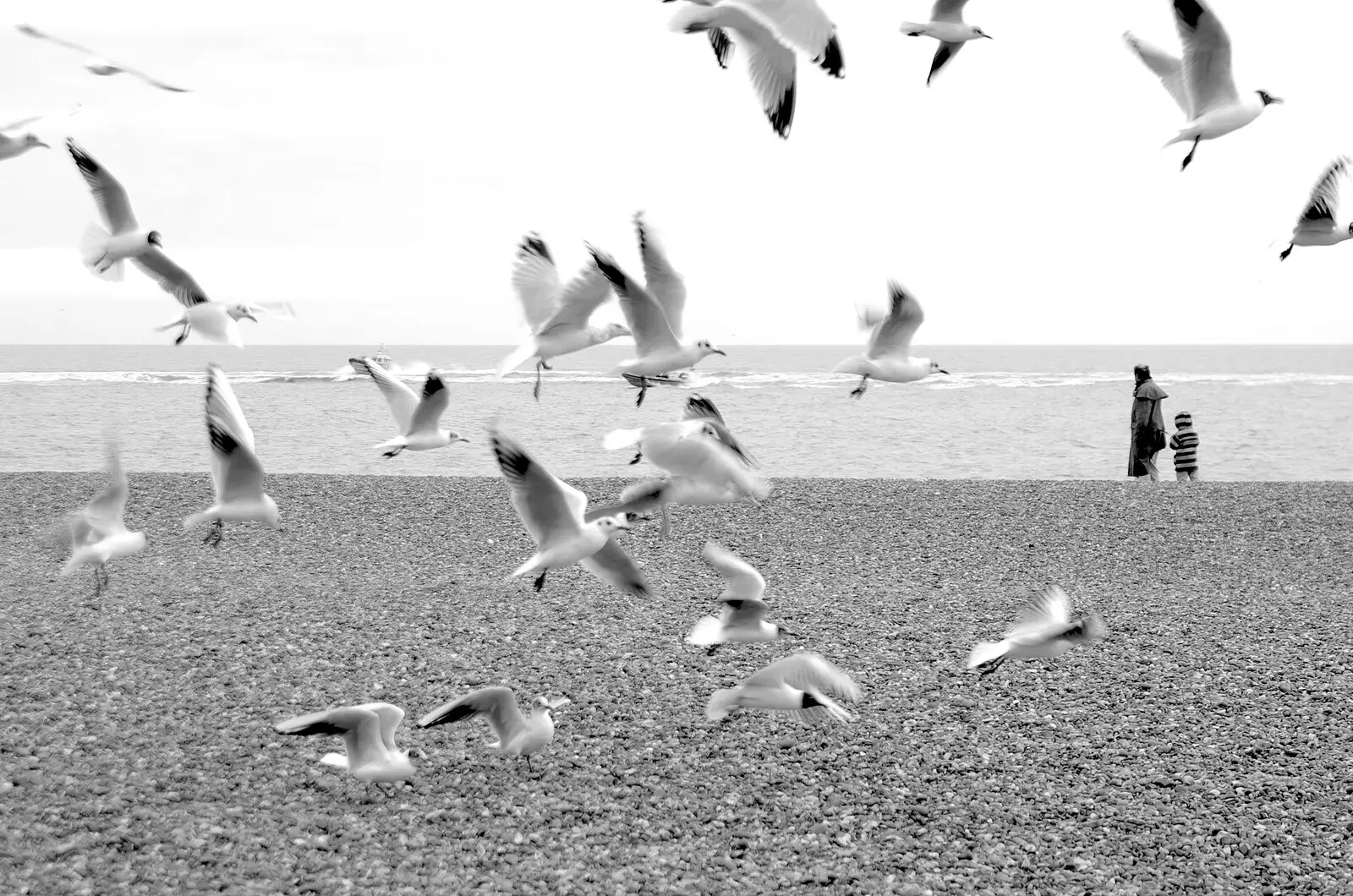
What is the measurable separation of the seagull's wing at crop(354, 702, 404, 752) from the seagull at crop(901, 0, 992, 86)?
253 cm

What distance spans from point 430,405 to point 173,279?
30.2 inches

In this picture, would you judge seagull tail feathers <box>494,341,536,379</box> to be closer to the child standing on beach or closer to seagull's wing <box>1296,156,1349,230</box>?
seagull's wing <box>1296,156,1349,230</box>

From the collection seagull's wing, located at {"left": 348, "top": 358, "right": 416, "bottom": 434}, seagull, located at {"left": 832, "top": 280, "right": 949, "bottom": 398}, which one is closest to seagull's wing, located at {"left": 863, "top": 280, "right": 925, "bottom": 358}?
seagull, located at {"left": 832, "top": 280, "right": 949, "bottom": 398}

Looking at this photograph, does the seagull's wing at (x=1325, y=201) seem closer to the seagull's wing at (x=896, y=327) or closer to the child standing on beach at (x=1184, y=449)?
the seagull's wing at (x=896, y=327)

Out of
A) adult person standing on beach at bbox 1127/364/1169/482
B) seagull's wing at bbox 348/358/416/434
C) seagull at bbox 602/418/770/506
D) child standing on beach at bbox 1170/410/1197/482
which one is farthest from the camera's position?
child standing on beach at bbox 1170/410/1197/482

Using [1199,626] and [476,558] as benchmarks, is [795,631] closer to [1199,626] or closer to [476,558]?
[1199,626]

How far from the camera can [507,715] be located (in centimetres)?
442

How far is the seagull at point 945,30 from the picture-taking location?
3096mm

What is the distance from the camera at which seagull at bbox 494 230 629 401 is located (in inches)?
136

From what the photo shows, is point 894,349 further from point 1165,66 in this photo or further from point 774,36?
point 774,36

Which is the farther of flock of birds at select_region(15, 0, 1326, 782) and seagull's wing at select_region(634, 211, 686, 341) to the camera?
seagull's wing at select_region(634, 211, 686, 341)

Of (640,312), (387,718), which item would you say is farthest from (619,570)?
(387,718)

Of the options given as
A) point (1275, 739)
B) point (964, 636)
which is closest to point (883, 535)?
point (964, 636)

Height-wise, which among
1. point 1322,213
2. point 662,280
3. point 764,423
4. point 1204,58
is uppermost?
point 1204,58
